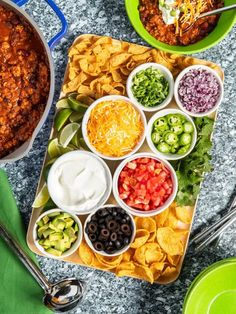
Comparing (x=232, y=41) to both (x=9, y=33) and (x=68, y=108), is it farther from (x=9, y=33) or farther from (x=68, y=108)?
(x=9, y=33)

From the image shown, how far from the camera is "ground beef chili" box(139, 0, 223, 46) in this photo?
1967 mm

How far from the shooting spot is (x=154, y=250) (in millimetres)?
1958

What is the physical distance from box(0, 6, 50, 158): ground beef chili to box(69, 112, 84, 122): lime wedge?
0.40ft

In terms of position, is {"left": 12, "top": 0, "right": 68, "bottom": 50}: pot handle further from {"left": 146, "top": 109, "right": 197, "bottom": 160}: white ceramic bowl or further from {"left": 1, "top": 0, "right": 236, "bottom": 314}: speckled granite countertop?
{"left": 146, "top": 109, "right": 197, "bottom": 160}: white ceramic bowl

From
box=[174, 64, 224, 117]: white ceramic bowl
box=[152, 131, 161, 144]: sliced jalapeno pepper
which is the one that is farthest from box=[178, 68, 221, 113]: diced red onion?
box=[152, 131, 161, 144]: sliced jalapeno pepper

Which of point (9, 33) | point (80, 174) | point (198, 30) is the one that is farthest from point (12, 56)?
point (198, 30)

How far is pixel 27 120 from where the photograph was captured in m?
1.90

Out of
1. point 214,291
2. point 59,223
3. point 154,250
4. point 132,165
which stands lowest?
point 214,291

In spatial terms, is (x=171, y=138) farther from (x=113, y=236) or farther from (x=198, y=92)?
(x=113, y=236)

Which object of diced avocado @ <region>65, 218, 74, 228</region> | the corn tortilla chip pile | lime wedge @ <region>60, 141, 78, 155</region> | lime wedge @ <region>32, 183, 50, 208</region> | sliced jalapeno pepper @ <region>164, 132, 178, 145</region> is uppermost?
sliced jalapeno pepper @ <region>164, 132, 178, 145</region>

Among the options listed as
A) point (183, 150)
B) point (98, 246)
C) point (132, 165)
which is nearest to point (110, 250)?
point (98, 246)

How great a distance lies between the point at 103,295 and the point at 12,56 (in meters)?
0.76

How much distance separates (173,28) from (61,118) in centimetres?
41

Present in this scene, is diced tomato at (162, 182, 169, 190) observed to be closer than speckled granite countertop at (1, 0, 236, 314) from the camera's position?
Yes
